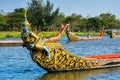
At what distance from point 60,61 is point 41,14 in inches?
3512

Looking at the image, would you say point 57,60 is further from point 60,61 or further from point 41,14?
point 41,14

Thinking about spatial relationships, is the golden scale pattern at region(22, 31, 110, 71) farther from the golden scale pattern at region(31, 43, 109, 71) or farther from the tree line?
the tree line

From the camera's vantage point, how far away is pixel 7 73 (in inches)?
852

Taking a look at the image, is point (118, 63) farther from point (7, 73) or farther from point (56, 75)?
point (7, 73)

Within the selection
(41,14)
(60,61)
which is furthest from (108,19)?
(60,61)

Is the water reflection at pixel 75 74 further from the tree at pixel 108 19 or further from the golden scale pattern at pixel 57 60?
the tree at pixel 108 19

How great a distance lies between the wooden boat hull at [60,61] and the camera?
20812 millimetres

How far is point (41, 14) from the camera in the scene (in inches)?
4328

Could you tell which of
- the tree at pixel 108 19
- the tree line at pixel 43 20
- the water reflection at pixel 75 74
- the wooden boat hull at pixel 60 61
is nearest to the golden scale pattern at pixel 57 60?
the wooden boat hull at pixel 60 61

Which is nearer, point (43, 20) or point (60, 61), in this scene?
point (60, 61)

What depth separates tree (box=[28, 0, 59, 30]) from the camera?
109 m

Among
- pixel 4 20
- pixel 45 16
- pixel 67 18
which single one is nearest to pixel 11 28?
pixel 4 20

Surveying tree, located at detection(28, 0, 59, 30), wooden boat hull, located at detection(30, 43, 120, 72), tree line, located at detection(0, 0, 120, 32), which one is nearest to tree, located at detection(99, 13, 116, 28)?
tree line, located at detection(0, 0, 120, 32)

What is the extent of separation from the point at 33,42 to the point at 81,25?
394 ft
